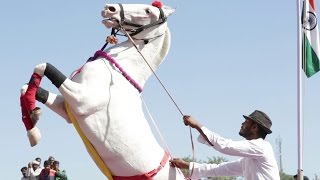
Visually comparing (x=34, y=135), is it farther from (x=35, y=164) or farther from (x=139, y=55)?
(x=35, y=164)

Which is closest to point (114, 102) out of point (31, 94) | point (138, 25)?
point (31, 94)

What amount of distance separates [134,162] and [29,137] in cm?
89

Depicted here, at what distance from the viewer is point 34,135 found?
17.7 feet

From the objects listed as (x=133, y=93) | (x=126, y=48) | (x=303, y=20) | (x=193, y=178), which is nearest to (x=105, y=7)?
(x=126, y=48)

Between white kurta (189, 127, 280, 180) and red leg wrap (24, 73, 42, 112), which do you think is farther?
white kurta (189, 127, 280, 180)

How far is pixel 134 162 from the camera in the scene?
5.56 metres

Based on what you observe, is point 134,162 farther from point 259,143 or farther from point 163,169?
point 259,143

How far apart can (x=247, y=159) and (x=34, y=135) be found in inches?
76.8

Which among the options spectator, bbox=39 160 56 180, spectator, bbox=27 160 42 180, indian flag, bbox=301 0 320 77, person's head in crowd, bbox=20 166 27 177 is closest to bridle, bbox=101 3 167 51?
indian flag, bbox=301 0 320 77

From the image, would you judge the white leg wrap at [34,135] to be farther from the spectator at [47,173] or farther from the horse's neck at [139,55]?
the spectator at [47,173]

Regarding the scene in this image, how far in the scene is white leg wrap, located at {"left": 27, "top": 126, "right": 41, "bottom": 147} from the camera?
5383 mm

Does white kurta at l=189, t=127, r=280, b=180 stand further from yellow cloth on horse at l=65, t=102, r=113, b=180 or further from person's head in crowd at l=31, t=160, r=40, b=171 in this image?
person's head in crowd at l=31, t=160, r=40, b=171

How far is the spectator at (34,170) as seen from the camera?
11.1 meters

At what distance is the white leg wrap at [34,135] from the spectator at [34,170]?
5.81m
